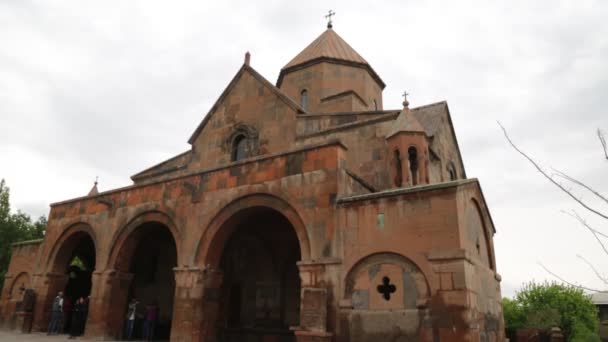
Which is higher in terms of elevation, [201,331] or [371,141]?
[371,141]

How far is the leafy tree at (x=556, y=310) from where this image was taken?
22.4m

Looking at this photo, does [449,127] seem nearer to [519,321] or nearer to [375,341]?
[375,341]

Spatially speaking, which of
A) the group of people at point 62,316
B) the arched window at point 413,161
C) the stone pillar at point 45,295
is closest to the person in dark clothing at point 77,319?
the group of people at point 62,316

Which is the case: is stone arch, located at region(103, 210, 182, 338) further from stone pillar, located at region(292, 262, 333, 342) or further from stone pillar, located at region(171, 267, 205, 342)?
stone pillar, located at region(292, 262, 333, 342)

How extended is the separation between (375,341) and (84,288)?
1189 cm

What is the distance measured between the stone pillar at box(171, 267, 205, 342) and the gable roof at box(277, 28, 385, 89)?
10208 millimetres

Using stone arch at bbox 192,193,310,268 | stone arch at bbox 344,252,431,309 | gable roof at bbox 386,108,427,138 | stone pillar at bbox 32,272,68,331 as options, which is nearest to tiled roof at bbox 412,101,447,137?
gable roof at bbox 386,108,427,138

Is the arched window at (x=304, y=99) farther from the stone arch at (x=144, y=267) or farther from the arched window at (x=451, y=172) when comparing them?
the stone arch at (x=144, y=267)

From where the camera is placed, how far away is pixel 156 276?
13930 millimetres

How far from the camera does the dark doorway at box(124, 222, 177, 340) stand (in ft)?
43.7

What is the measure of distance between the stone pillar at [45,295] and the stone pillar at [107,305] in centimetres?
251

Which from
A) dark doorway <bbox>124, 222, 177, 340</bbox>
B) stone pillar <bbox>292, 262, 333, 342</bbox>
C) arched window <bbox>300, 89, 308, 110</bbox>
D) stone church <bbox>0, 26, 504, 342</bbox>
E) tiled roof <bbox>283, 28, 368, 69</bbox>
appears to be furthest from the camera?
tiled roof <bbox>283, 28, 368, 69</bbox>

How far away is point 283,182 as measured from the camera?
352 inches

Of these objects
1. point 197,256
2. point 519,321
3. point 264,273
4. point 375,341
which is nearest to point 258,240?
point 264,273
